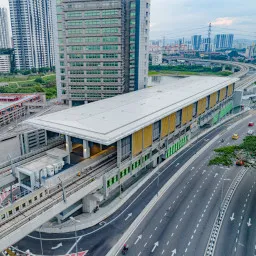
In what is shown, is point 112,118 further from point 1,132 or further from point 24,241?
point 1,132

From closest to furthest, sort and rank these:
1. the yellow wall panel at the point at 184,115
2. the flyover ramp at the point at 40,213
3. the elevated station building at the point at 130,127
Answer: the flyover ramp at the point at 40,213 → the elevated station building at the point at 130,127 → the yellow wall panel at the point at 184,115

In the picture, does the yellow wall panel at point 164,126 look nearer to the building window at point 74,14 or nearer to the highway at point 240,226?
the highway at point 240,226

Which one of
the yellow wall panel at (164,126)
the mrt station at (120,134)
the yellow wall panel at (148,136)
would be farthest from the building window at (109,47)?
the yellow wall panel at (148,136)

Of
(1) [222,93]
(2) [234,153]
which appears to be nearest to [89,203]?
(2) [234,153]

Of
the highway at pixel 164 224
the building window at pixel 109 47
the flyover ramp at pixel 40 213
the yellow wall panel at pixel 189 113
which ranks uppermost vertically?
the building window at pixel 109 47

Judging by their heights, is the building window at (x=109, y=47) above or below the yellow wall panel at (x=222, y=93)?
above

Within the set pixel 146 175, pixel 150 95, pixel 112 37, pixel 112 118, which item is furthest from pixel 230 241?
pixel 112 37
